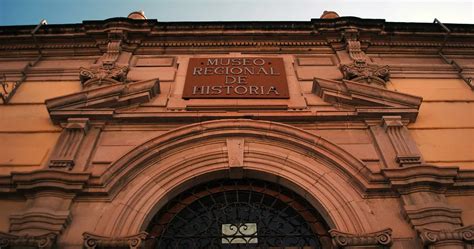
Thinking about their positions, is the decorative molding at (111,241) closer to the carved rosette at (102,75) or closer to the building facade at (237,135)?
the building facade at (237,135)

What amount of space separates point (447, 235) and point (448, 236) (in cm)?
2

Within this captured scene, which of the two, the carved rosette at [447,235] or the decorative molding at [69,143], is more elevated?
the decorative molding at [69,143]

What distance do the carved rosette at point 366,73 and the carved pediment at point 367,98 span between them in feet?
1.82

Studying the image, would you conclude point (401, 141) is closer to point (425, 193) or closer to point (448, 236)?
point (425, 193)

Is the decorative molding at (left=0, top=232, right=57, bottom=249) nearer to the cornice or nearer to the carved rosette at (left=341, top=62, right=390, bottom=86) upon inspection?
the cornice

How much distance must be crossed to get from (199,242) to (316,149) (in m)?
2.40

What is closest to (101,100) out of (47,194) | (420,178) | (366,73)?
(47,194)

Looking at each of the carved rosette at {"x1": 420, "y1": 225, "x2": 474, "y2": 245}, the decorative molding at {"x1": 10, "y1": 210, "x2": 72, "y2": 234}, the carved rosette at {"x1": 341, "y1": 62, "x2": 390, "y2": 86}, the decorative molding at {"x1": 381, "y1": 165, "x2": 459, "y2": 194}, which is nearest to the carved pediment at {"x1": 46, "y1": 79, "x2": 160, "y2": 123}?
the decorative molding at {"x1": 10, "y1": 210, "x2": 72, "y2": 234}

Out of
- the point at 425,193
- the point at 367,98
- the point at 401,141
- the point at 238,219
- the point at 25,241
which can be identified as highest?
the point at 367,98

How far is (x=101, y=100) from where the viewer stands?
782cm

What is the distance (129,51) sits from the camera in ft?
32.6

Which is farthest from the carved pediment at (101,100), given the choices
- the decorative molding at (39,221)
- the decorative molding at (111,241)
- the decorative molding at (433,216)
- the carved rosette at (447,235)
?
the carved rosette at (447,235)

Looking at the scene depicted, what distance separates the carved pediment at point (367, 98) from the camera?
25.1ft

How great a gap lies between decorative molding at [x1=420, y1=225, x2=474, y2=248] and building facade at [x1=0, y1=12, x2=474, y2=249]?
17mm
